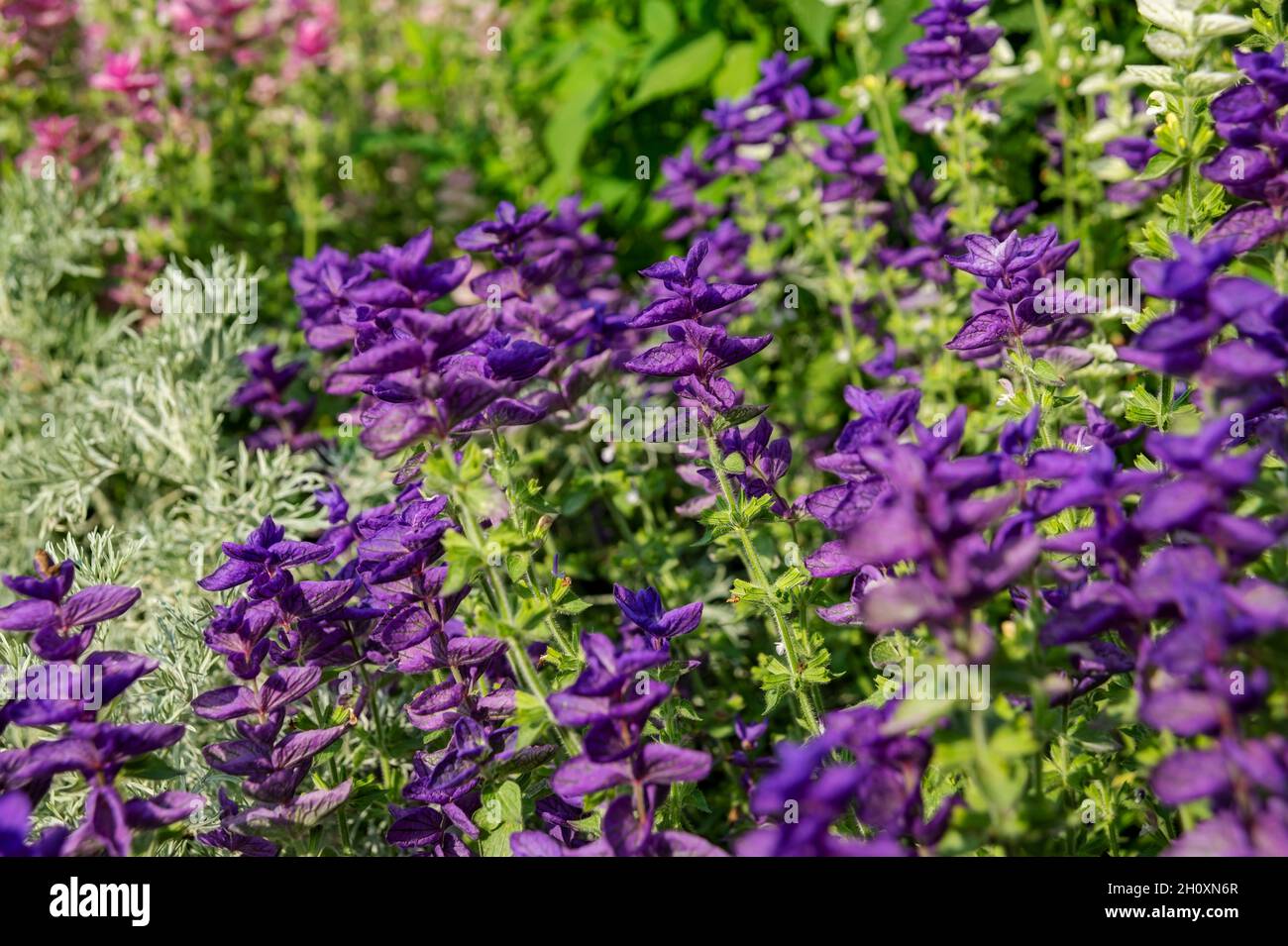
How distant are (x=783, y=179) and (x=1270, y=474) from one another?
230cm

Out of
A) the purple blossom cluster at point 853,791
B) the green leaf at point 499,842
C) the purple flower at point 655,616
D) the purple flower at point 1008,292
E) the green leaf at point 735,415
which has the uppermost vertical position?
the purple flower at point 1008,292

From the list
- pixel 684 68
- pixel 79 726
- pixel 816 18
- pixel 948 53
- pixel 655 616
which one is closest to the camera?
pixel 79 726

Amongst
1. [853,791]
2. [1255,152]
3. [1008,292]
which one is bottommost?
[853,791]

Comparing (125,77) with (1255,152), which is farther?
(125,77)

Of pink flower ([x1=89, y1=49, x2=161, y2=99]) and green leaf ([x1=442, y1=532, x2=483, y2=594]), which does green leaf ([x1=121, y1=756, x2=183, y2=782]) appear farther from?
pink flower ([x1=89, y1=49, x2=161, y2=99])

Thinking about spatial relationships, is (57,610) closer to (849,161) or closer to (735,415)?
(735,415)

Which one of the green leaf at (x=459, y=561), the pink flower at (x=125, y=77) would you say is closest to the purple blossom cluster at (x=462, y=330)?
the green leaf at (x=459, y=561)

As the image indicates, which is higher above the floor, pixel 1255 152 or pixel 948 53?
pixel 948 53

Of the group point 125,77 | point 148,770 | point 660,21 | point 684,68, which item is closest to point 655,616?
point 148,770

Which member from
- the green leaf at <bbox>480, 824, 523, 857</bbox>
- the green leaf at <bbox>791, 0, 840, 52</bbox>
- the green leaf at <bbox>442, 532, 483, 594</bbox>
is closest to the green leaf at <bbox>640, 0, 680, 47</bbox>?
the green leaf at <bbox>791, 0, 840, 52</bbox>

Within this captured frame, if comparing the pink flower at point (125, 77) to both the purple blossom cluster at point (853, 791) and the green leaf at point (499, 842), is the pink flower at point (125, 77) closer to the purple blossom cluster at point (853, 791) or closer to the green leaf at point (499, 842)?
the green leaf at point (499, 842)

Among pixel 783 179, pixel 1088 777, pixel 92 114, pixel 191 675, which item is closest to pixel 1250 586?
pixel 1088 777

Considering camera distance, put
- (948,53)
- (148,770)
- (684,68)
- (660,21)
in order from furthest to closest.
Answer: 1. (660,21)
2. (684,68)
3. (948,53)
4. (148,770)

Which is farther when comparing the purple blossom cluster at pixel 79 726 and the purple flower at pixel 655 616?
the purple flower at pixel 655 616
